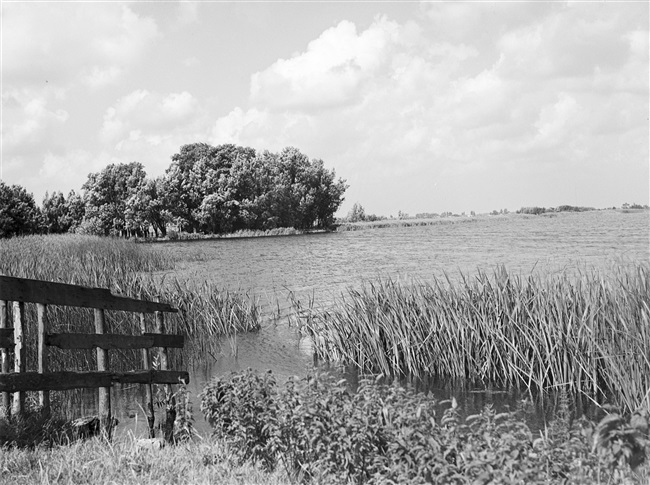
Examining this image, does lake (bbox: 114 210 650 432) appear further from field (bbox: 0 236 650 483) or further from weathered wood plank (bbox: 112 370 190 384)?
weathered wood plank (bbox: 112 370 190 384)

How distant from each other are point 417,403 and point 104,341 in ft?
13.1

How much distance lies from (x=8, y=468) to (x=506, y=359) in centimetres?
745

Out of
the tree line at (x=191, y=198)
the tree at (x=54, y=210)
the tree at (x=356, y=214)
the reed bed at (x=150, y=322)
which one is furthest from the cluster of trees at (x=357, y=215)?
the reed bed at (x=150, y=322)

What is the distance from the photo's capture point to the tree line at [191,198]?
70062 millimetres

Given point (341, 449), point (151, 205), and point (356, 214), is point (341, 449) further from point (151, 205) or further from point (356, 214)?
point (356, 214)

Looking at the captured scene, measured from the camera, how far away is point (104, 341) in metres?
7.62

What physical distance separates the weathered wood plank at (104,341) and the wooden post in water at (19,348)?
0.91 ft

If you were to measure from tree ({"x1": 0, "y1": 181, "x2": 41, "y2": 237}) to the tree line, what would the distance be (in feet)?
0.47

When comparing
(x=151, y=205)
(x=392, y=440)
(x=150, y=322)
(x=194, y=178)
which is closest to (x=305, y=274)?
(x=150, y=322)

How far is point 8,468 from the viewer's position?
5512 millimetres

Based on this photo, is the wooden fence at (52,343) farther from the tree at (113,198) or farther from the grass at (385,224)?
the grass at (385,224)

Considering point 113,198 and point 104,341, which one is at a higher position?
point 113,198

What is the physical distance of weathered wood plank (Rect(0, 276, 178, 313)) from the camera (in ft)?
21.8

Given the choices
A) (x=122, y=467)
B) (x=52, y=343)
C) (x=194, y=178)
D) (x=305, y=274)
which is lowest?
(x=305, y=274)
